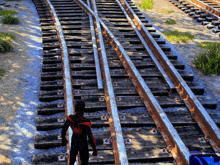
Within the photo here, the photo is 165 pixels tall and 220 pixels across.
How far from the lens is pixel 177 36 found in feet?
30.0

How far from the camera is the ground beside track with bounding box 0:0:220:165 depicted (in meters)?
4.13

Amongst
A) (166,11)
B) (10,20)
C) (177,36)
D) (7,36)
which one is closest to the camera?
(7,36)

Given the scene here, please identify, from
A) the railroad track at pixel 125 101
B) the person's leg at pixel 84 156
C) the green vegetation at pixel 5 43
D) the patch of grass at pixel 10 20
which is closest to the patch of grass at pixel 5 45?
the green vegetation at pixel 5 43

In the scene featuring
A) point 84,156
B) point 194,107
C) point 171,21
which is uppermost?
point 171,21

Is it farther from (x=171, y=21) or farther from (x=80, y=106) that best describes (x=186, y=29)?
(x=80, y=106)

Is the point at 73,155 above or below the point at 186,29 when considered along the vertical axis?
below

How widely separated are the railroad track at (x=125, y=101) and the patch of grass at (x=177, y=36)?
3.58 ft

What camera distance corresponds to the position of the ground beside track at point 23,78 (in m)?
4.13

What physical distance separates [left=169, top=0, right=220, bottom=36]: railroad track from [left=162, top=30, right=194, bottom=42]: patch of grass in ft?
5.09

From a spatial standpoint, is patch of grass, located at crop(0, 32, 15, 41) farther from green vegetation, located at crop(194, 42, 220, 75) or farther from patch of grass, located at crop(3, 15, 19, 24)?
green vegetation, located at crop(194, 42, 220, 75)

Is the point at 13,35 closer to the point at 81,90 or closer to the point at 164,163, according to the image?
the point at 81,90

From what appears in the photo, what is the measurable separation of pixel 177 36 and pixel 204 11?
12.7 feet

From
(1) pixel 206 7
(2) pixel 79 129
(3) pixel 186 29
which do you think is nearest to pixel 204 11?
(1) pixel 206 7

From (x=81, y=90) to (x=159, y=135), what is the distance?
224cm
